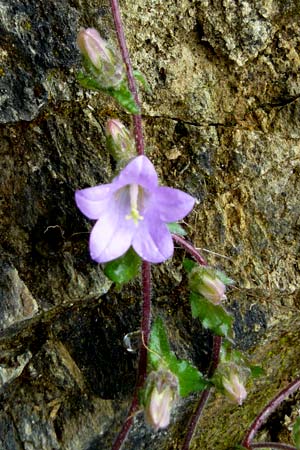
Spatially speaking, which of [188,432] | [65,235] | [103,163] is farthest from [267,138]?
[188,432]

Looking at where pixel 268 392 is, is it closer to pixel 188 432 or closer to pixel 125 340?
pixel 188 432

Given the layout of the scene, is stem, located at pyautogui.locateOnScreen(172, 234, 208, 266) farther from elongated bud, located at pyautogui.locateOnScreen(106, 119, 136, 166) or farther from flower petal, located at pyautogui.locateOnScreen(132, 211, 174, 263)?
elongated bud, located at pyautogui.locateOnScreen(106, 119, 136, 166)

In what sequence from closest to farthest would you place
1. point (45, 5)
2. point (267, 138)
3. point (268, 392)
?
point (45, 5) → point (267, 138) → point (268, 392)

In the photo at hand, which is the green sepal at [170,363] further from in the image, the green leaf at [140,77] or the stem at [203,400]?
the green leaf at [140,77]

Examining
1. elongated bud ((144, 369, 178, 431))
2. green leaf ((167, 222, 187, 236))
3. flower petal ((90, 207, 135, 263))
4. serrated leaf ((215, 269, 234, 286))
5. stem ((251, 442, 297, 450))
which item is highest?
flower petal ((90, 207, 135, 263))

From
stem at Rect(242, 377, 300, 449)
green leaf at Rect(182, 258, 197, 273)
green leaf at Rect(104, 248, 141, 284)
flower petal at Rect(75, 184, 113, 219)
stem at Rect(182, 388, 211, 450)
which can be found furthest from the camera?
stem at Rect(242, 377, 300, 449)

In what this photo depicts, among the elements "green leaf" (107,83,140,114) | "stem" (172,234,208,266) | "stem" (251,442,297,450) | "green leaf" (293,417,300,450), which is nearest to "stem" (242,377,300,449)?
"stem" (251,442,297,450)

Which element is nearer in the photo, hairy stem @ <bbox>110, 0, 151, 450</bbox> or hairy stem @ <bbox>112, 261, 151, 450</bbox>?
hairy stem @ <bbox>110, 0, 151, 450</bbox>
